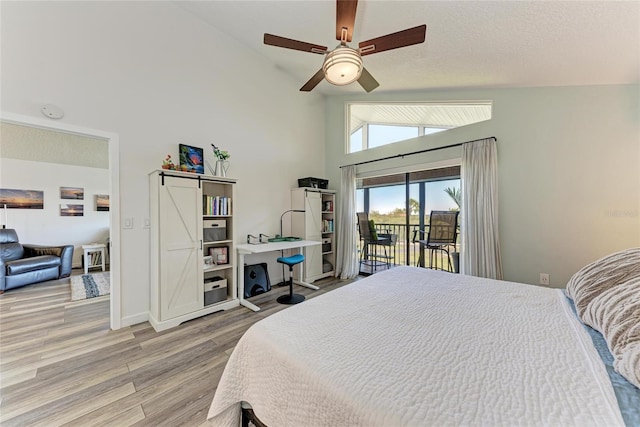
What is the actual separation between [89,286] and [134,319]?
2.11 metres

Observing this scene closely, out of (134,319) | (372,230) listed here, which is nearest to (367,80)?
(372,230)

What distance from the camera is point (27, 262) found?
12.0 feet

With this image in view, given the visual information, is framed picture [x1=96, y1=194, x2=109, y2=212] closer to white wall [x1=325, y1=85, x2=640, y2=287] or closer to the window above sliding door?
the window above sliding door

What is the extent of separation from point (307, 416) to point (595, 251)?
3.53m

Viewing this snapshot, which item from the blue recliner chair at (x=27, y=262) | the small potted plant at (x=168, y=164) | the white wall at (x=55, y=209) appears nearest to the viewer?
the small potted plant at (x=168, y=164)

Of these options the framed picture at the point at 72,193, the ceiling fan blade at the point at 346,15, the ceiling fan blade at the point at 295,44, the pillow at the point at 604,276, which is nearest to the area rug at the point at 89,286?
the framed picture at the point at 72,193

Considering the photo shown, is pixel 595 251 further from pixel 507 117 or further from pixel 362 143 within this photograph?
pixel 362 143

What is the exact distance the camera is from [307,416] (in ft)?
2.52

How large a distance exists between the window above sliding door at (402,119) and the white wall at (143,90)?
156 cm

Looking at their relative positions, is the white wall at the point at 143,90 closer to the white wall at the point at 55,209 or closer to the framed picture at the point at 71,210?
the white wall at the point at 55,209

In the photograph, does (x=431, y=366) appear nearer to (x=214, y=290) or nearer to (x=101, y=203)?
(x=214, y=290)

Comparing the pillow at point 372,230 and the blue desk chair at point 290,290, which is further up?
the pillow at point 372,230

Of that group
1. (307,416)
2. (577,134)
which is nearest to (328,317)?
(307,416)

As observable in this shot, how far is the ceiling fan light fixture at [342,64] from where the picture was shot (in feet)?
5.78
